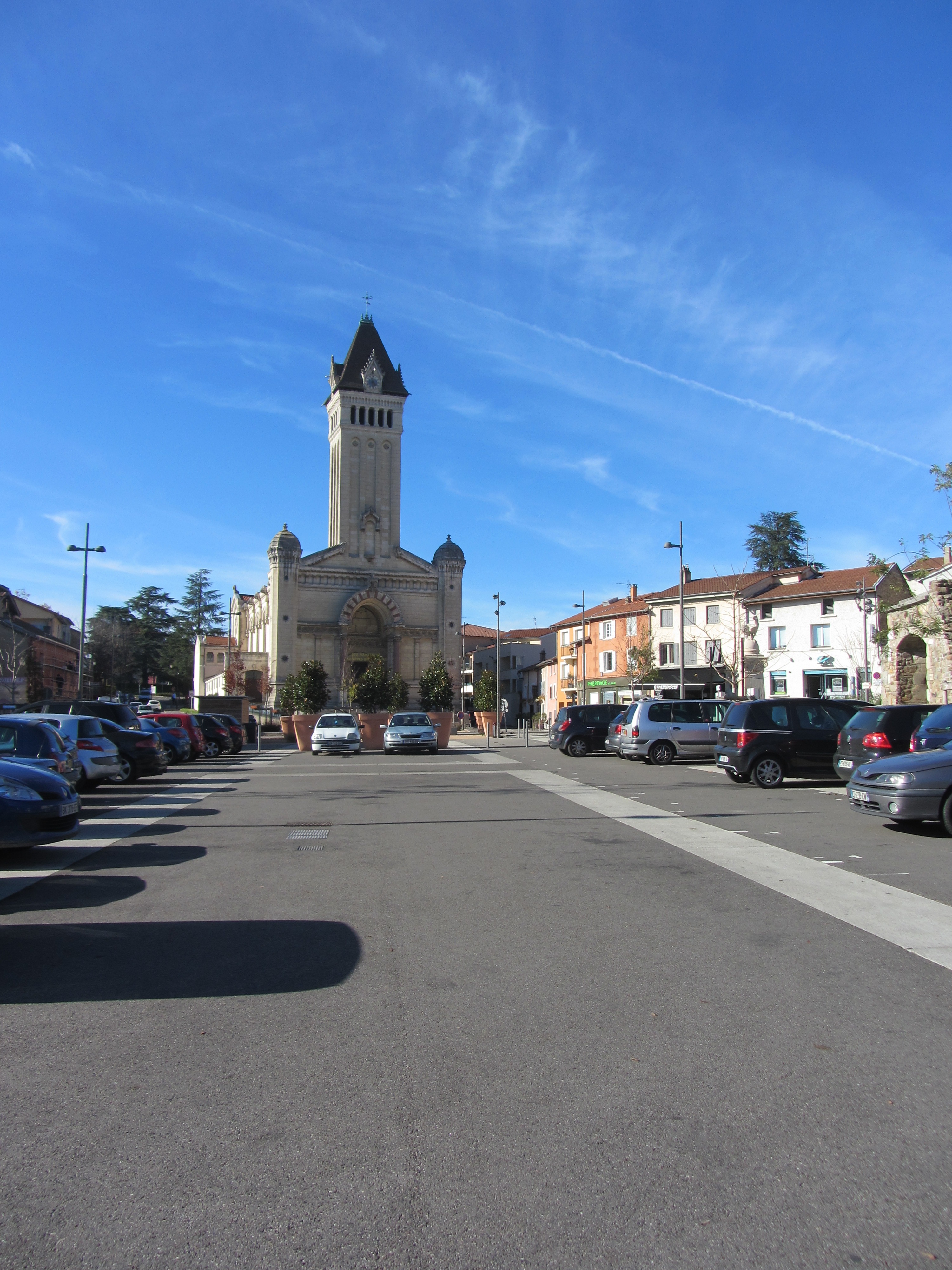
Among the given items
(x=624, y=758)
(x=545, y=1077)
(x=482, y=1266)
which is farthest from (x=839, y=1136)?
(x=624, y=758)

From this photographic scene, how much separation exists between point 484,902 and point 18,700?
46.0 meters

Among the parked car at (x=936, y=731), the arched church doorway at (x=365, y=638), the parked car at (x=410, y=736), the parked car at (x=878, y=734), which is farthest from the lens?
the arched church doorway at (x=365, y=638)

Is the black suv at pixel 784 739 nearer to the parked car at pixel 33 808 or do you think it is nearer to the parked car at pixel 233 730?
the parked car at pixel 33 808

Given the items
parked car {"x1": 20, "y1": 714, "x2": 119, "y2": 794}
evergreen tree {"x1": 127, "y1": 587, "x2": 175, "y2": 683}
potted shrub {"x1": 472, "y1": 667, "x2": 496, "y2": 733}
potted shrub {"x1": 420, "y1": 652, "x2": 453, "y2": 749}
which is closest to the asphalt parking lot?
parked car {"x1": 20, "y1": 714, "x2": 119, "y2": 794}

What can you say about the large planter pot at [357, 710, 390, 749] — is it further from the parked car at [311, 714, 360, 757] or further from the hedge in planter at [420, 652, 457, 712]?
the hedge in planter at [420, 652, 457, 712]

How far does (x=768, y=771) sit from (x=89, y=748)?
12795 mm

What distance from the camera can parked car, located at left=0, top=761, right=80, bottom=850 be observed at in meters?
8.95

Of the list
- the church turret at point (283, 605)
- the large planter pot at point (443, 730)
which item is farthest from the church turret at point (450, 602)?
the large planter pot at point (443, 730)

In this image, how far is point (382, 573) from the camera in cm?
7600

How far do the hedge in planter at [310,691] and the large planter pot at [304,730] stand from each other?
17.4m

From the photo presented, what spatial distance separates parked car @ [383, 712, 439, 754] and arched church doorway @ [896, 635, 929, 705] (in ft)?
52.5

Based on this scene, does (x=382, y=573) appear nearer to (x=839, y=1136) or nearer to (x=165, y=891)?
(x=165, y=891)

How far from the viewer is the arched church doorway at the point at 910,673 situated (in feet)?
97.6

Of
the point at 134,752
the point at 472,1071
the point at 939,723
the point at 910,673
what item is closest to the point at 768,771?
the point at 939,723
